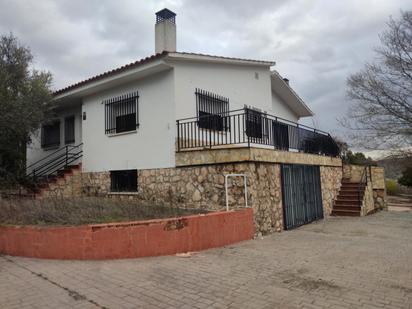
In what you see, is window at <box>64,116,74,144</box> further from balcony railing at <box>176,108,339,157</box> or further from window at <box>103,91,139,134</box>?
balcony railing at <box>176,108,339,157</box>

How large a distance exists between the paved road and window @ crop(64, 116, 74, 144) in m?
9.18

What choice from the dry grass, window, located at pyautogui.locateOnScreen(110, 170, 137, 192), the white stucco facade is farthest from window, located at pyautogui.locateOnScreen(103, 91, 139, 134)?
the dry grass

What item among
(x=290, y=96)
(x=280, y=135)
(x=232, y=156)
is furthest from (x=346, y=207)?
(x=232, y=156)

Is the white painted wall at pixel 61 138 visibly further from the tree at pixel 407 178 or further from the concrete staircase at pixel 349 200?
the tree at pixel 407 178

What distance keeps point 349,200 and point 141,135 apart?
9.92m

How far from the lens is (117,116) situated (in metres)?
13.1

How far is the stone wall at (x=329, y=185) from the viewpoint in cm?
1473

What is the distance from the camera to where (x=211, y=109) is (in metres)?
12.9

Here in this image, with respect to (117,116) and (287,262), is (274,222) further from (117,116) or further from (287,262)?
(117,116)

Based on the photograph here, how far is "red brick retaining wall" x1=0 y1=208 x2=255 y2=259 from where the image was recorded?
6.79 meters

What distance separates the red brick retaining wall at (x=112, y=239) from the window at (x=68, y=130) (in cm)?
839

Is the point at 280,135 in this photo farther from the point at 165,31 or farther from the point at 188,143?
the point at 165,31

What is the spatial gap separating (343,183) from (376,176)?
7.98ft

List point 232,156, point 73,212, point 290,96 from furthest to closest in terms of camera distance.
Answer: point 290,96, point 232,156, point 73,212
